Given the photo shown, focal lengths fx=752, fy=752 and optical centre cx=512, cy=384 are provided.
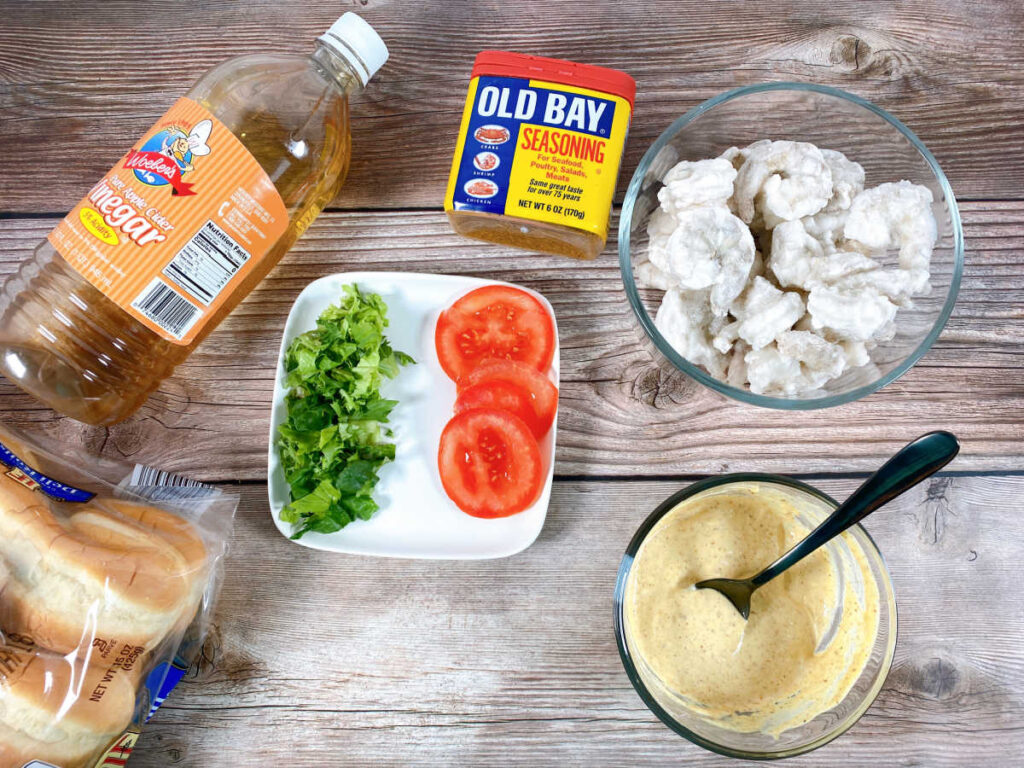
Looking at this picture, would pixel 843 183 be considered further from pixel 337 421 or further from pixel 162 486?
pixel 162 486

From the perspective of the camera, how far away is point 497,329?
4.19 ft

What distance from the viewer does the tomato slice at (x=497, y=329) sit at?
1.27 m

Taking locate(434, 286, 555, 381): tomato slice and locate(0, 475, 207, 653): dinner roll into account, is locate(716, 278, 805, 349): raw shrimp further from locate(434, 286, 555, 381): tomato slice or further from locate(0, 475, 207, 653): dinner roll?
locate(0, 475, 207, 653): dinner roll

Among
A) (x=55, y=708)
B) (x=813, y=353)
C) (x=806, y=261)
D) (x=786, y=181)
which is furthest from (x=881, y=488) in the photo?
(x=55, y=708)

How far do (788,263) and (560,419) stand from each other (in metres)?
0.47

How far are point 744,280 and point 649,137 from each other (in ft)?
1.42

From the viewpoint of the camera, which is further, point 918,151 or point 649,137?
point 649,137

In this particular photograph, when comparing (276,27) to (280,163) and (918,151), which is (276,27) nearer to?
(280,163)

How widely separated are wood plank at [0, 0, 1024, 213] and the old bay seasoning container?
0.16 meters

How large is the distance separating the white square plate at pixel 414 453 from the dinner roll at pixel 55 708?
35 centimetres

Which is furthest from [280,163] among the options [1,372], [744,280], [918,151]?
[918,151]

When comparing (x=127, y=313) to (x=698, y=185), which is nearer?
(x=698, y=185)

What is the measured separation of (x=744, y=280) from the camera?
3.57ft

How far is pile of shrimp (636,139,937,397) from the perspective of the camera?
41.8 inches
